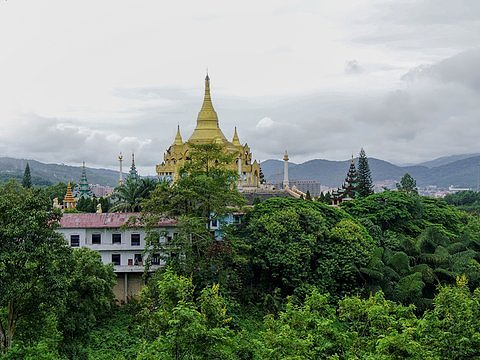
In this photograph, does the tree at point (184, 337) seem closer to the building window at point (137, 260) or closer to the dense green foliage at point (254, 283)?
the dense green foliage at point (254, 283)

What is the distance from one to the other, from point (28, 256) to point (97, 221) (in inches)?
548

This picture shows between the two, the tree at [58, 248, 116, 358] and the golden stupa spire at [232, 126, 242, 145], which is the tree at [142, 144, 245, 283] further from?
the golden stupa spire at [232, 126, 242, 145]

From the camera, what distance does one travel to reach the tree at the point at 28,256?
60.2ft

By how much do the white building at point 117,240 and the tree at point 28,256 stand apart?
1239 cm

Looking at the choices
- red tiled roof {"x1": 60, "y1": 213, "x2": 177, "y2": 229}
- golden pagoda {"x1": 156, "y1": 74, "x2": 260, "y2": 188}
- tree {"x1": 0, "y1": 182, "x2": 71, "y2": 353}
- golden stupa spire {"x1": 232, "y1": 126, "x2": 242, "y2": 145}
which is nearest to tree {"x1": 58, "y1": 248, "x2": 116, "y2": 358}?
tree {"x1": 0, "y1": 182, "x2": 71, "y2": 353}

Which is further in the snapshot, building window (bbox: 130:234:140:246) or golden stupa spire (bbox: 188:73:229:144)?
golden stupa spire (bbox: 188:73:229:144)

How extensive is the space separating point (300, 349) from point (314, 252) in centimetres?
1645

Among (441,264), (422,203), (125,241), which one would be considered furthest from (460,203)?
(125,241)

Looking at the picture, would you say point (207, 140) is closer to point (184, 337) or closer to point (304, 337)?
point (304, 337)

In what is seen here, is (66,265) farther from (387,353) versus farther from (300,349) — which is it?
(387,353)

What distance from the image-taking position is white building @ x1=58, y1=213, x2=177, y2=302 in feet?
105

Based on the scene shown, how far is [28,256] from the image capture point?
18422 mm

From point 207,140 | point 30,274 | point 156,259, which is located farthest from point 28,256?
point 207,140

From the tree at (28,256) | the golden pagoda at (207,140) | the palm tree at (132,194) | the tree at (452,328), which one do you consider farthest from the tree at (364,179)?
the tree at (28,256)
